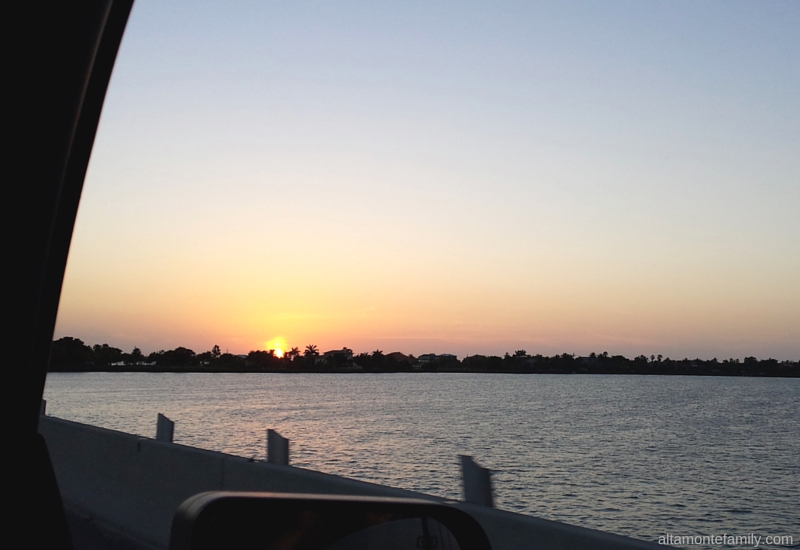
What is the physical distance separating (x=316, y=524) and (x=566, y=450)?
5507 centimetres

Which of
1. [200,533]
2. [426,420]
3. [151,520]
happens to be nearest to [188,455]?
[151,520]

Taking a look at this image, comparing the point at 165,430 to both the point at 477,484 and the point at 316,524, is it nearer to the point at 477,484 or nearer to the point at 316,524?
the point at 477,484

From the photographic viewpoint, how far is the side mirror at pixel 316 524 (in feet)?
5.42

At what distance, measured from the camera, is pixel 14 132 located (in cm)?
226

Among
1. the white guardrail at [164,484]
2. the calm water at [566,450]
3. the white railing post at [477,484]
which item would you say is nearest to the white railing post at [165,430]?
the white guardrail at [164,484]

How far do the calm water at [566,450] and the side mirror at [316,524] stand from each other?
2641 centimetres

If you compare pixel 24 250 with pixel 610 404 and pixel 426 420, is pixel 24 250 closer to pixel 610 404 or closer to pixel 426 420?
pixel 426 420

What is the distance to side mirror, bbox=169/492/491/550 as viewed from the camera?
65.0 inches

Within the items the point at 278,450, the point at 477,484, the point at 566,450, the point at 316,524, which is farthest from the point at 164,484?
the point at 566,450

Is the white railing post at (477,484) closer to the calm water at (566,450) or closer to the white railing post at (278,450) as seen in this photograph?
the white railing post at (278,450)

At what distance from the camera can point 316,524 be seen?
2238mm

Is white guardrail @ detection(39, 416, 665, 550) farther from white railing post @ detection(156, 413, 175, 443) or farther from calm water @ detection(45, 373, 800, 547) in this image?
calm water @ detection(45, 373, 800, 547)

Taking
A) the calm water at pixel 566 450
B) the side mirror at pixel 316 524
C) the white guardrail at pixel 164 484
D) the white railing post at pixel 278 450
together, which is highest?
the side mirror at pixel 316 524

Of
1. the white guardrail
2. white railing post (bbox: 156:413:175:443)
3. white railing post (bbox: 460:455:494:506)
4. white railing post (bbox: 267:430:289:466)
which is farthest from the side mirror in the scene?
white railing post (bbox: 156:413:175:443)
